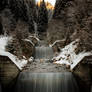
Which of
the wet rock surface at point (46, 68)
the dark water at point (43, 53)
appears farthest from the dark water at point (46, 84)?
the dark water at point (43, 53)

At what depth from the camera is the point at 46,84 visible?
6.54m

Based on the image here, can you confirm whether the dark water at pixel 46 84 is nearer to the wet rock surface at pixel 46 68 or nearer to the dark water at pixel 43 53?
the wet rock surface at pixel 46 68

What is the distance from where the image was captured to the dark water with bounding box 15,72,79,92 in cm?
Answer: 652

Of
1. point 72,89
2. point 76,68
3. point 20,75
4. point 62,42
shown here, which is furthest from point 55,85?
point 62,42

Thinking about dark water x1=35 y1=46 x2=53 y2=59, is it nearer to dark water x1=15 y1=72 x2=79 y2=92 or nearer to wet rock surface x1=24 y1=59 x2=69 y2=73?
wet rock surface x1=24 y1=59 x2=69 y2=73

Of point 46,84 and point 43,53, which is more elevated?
point 43,53

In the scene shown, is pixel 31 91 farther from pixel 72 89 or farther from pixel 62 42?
pixel 62 42

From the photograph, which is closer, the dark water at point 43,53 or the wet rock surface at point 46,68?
the wet rock surface at point 46,68

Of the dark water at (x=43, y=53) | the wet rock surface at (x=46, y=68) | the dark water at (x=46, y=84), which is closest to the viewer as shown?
the dark water at (x=46, y=84)

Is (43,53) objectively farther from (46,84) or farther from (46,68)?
(46,84)

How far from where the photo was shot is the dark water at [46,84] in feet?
21.4

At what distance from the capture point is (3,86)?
21.3 ft

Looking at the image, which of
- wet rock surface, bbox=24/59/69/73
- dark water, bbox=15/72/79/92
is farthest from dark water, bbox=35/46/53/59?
dark water, bbox=15/72/79/92

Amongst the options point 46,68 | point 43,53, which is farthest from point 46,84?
point 43,53
